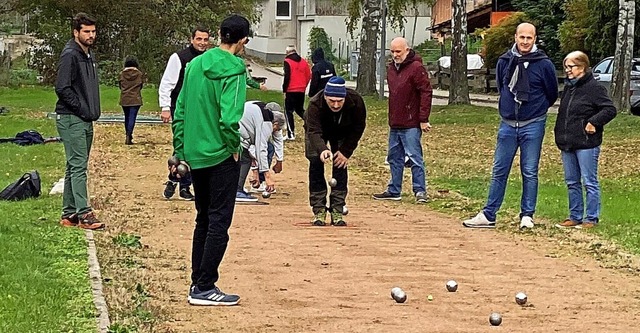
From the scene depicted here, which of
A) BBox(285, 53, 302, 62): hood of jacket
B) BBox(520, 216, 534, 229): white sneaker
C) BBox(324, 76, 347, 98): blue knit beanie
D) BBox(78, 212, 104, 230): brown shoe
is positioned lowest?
BBox(520, 216, 534, 229): white sneaker

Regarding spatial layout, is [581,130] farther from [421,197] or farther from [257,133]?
[257,133]

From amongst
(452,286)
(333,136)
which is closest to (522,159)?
(333,136)

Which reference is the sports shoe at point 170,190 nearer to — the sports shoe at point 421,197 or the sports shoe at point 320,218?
the sports shoe at point 320,218

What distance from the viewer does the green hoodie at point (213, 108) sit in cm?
786

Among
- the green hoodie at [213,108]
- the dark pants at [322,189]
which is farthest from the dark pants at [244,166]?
the green hoodie at [213,108]

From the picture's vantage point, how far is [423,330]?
7.52 m

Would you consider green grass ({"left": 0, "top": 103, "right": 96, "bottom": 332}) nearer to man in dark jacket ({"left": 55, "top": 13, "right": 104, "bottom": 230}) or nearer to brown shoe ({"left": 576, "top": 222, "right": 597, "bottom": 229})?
man in dark jacket ({"left": 55, "top": 13, "right": 104, "bottom": 230})

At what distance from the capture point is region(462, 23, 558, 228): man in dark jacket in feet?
39.0

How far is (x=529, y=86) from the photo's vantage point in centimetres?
1191

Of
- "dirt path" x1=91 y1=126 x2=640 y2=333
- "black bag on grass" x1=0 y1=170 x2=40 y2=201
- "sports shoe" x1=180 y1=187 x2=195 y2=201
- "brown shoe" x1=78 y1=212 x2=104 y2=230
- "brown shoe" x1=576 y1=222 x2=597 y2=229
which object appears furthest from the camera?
Answer: "sports shoe" x1=180 y1=187 x2=195 y2=201

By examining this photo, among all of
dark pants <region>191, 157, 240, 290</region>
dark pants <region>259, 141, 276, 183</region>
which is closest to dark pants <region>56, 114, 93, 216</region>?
dark pants <region>191, 157, 240, 290</region>

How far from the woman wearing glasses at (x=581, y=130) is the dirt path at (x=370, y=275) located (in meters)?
0.99

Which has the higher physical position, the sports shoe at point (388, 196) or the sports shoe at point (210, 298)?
the sports shoe at point (210, 298)

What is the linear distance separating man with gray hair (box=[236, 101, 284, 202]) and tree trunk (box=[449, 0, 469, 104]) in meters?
19.4
